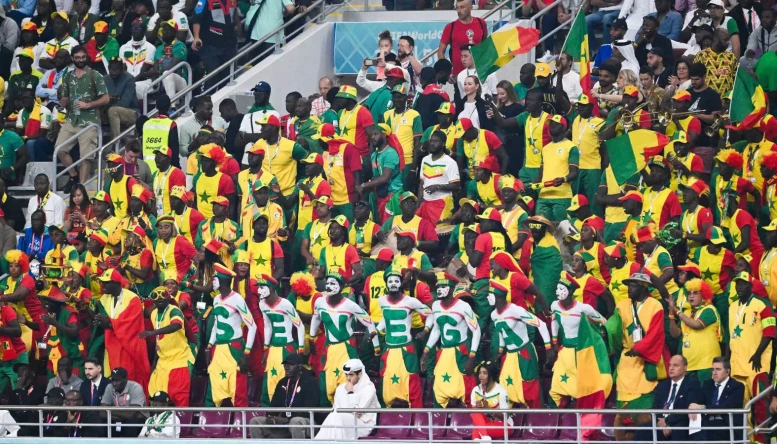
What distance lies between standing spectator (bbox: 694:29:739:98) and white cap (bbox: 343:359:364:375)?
5.88m

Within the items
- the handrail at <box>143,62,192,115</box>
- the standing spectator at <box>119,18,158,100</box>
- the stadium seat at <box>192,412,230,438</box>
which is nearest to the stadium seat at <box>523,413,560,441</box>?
the stadium seat at <box>192,412,230,438</box>

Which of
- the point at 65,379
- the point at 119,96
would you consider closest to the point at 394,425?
the point at 65,379

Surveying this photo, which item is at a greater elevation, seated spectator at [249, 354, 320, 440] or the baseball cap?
the baseball cap

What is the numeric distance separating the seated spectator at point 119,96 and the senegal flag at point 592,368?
7.76 m

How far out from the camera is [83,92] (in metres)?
24.2

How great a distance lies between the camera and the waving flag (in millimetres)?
23031

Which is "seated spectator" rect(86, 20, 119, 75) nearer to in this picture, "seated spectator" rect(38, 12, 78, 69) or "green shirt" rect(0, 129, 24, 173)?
"seated spectator" rect(38, 12, 78, 69)

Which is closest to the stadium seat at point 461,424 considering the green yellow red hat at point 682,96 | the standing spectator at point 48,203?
the green yellow red hat at point 682,96

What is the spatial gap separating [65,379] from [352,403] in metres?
3.36

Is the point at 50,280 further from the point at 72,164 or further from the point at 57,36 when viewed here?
the point at 57,36

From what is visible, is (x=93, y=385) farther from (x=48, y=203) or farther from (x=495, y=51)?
(x=495, y=51)

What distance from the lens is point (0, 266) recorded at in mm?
A: 23047

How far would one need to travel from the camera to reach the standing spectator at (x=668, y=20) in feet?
79.9

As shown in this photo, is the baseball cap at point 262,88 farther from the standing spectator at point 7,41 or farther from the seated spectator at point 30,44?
the standing spectator at point 7,41
